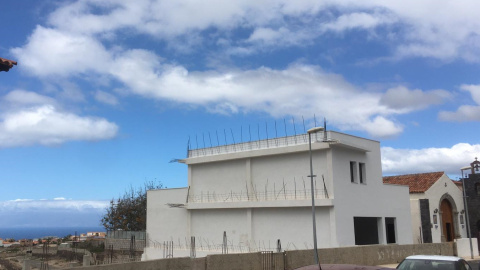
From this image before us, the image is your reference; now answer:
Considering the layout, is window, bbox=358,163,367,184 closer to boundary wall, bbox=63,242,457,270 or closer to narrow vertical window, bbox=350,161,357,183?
narrow vertical window, bbox=350,161,357,183

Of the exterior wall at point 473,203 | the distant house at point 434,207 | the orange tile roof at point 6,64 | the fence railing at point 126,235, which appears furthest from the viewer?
the exterior wall at point 473,203

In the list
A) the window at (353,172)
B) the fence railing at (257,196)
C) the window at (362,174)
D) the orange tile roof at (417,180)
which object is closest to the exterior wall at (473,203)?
the orange tile roof at (417,180)

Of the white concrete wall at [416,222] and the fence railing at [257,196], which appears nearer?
the fence railing at [257,196]

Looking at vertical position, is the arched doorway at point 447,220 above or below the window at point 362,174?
below

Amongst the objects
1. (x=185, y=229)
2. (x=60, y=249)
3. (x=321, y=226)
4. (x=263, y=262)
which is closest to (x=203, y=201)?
(x=185, y=229)

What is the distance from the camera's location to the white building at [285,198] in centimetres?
3095

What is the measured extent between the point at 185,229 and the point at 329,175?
14.8 meters

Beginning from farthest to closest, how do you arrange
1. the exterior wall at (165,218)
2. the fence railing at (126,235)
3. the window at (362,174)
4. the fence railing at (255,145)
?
the fence railing at (126,235)
the exterior wall at (165,218)
the window at (362,174)
the fence railing at (255,145)

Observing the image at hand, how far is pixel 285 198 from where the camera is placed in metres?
32.8

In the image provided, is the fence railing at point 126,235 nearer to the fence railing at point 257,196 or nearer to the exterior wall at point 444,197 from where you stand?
the fence railing at point 257,196

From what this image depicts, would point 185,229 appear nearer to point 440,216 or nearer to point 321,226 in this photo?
point 321,226

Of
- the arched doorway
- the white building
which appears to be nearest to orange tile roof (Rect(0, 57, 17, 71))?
the white building

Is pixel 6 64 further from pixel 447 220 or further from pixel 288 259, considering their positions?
pixel 447 220

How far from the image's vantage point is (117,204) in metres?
62.7
